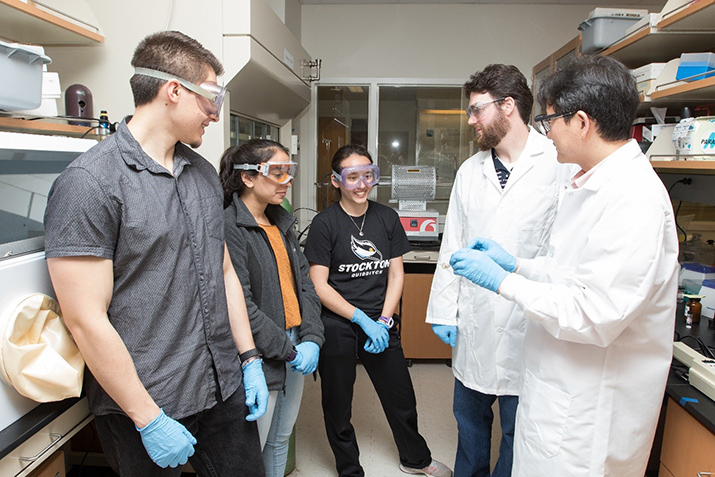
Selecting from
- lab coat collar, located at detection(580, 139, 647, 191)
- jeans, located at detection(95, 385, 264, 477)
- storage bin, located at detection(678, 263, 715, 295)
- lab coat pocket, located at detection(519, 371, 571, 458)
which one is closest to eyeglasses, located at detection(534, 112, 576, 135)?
lab coat collar, located at detection(580, 139, 647, 191)

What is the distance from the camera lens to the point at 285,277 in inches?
62.7

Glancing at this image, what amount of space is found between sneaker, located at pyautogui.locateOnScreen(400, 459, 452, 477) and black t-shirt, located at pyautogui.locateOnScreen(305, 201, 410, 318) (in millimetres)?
743

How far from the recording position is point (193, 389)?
1093 millimetres

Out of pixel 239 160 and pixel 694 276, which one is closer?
pixel 239 160

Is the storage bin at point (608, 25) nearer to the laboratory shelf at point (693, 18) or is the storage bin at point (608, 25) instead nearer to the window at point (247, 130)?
the laboratory shelf at point (693, 18)

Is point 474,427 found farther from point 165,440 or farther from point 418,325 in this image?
point 418,325

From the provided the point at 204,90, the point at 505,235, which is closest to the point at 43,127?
the point at 204,90

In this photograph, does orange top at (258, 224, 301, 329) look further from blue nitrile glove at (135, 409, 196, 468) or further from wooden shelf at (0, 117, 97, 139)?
wooden shelf at (0, 117, 97, 139)

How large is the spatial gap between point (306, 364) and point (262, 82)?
52.6 inches

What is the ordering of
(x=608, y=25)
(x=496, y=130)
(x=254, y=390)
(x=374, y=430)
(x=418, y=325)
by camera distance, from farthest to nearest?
1. (x=418, y=325)
2. (x=374, y=430)
3. (x=608, y=25)
4. (x=496, y=130)
5. (x=254, y=390)

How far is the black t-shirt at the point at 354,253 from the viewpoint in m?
1.88

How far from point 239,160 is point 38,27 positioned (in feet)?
2.64

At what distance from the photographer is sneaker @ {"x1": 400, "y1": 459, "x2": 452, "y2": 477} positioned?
2.04m

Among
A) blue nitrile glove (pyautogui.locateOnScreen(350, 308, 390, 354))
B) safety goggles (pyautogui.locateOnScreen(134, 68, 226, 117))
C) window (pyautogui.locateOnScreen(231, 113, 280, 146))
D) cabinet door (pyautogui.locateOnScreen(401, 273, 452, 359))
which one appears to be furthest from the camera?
cabinet door (pyautogui.locateOnScreen(401, 273, 452, 359))
